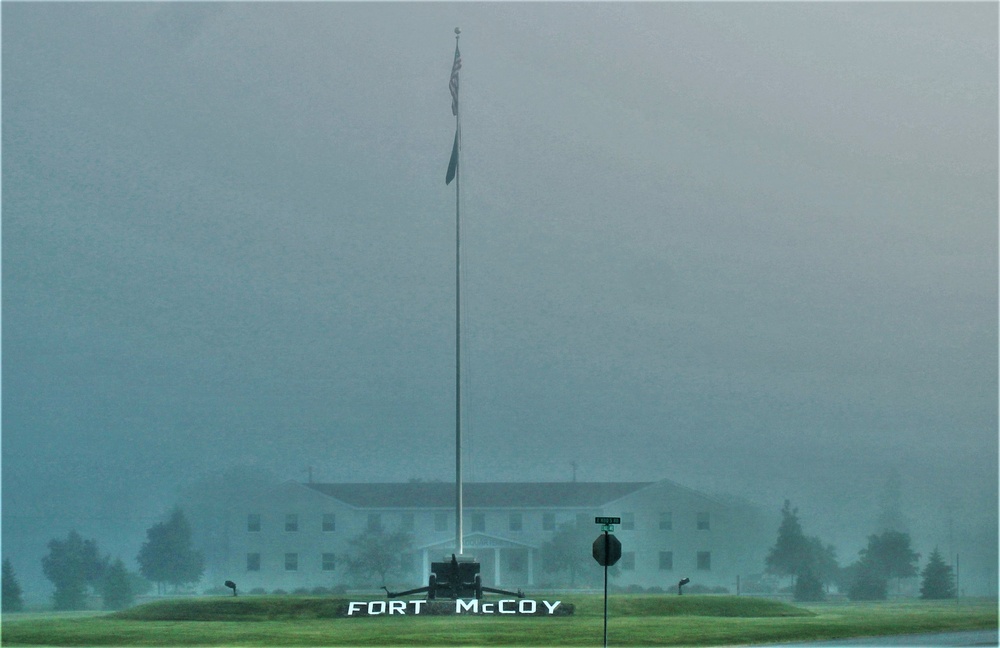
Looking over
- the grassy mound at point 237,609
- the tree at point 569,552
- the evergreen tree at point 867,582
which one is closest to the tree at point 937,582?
the evergreen tree at point 867,582

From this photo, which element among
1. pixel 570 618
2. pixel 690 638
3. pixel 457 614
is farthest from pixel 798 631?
pixel 457 614

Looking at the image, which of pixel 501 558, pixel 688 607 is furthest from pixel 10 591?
pixel 688 607

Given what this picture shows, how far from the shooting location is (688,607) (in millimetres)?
44531

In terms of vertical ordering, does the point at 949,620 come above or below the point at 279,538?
below

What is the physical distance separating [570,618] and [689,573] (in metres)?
26.2

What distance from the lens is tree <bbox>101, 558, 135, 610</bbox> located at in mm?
65375

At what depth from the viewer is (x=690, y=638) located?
38.4 meters

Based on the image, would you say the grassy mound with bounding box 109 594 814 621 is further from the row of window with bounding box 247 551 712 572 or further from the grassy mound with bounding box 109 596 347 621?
the row of window with bounding box 247 551 712 572

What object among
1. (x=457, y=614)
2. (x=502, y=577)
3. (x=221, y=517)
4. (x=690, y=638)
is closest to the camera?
(x=690, y=638)

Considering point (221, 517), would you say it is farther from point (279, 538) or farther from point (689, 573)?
point (689, 573)

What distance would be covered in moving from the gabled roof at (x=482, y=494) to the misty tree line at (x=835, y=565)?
870 centimetres

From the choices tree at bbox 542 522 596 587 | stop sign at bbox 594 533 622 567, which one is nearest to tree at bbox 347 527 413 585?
tree at bbox 542 522 596 587

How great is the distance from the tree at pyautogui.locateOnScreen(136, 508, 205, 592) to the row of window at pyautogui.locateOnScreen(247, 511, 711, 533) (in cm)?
492

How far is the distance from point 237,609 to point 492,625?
8.74 m
